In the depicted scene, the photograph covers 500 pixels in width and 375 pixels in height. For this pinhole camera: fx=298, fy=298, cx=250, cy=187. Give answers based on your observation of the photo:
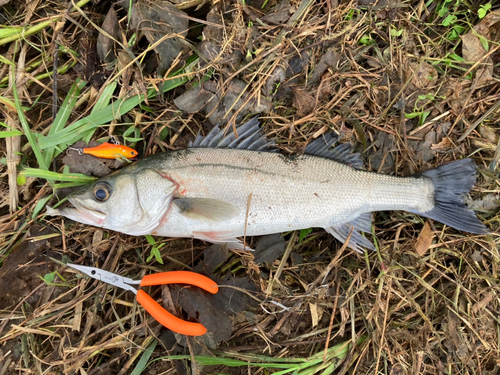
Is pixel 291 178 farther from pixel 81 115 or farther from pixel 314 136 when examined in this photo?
pixel 81 115

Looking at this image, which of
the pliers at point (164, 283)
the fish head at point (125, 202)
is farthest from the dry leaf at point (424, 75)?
the pliers at point (164, 283)

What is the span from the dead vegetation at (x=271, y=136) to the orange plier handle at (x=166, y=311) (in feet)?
0.48

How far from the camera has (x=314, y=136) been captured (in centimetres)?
281

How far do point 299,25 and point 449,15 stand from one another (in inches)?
56.3

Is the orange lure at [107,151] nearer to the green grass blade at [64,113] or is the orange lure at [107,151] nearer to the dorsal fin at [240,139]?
the green grass blade at [64,113]

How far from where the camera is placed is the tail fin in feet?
8.74

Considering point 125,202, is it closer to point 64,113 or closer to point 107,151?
point 107,151

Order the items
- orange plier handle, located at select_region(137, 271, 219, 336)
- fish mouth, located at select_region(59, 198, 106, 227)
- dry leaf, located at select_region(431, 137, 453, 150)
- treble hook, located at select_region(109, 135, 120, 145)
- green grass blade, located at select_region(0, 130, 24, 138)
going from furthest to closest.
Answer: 1. dry leaf, located at select_region(431, 137, 453, 150)
2. treble hook, located at select_region(109, 135, 120, 145)
3. green grass blade, located at select_region(0, 130, 24, 138)
4. fish mouth, located at select_region(59, 198, 106, 227)
5. orange plier handle, located at select_region(137, 271, 219, 336)

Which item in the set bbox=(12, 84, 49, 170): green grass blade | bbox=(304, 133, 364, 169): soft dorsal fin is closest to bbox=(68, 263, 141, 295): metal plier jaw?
bbox=(12, 84, 49, 170): green grass blade

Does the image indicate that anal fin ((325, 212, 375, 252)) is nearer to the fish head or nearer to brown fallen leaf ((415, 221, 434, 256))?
brown fallen leaf ((415, 221, 434, 256))

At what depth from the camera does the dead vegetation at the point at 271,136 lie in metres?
2.62

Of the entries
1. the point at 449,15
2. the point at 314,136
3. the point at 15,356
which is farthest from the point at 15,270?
the point at 449,15

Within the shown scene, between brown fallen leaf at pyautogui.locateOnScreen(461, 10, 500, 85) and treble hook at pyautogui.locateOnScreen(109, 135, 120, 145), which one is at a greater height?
brown fallen leaf at pyautogui.locateOnScreen(461, 10, 500, 85)

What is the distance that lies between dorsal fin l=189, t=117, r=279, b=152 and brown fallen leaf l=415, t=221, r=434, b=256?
1.62 meters
